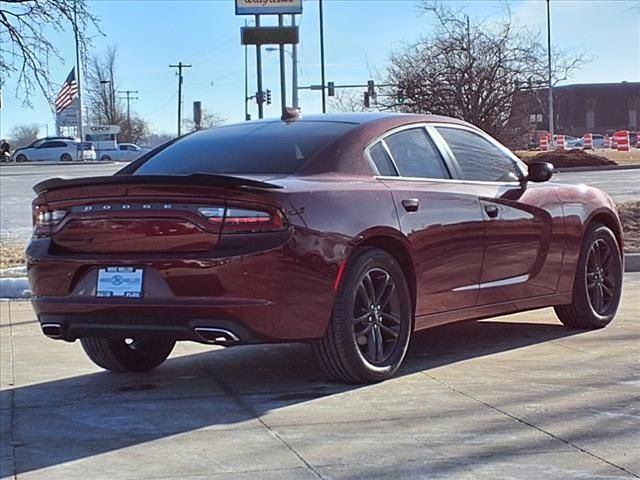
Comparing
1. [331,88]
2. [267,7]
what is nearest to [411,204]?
[267,7]

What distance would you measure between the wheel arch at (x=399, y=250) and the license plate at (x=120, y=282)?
1.23m

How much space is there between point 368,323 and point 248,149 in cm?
128

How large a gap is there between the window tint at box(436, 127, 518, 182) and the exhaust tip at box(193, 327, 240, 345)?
7.15 ft

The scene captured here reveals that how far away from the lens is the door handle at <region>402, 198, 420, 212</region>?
239 inches

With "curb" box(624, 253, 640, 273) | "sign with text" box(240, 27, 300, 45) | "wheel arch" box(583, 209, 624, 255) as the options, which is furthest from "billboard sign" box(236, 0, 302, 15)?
"wheel arch" box(583, 209, 624, 255)

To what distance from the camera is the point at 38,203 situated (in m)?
5.95

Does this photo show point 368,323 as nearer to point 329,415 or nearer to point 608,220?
point 329,415

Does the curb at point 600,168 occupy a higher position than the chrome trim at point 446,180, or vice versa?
the curb at point 600,168

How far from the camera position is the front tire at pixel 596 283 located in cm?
762

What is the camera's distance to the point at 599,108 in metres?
110

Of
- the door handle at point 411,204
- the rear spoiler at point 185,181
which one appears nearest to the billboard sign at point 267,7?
the door handle at point 411,204

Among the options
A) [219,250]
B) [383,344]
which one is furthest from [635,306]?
[219,250]

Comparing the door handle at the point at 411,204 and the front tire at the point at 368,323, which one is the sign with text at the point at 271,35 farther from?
the front tire at the point at 368,323

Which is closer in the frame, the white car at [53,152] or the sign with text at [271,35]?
the sign with text at [271,35]
